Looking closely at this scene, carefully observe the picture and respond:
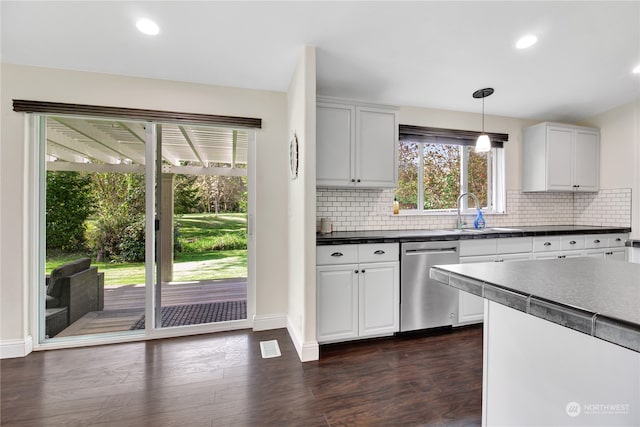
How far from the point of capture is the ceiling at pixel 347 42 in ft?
6.54

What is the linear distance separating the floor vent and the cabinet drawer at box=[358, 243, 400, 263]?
1054 millimetres

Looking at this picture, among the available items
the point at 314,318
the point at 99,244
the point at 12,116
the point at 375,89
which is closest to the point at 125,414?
the point at 314,318

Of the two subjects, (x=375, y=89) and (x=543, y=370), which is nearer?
(x=543, y=370)

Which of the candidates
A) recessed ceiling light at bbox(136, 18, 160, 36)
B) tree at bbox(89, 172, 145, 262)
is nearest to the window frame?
recessed ceiling light at bbox(136, 18, 160, 36)

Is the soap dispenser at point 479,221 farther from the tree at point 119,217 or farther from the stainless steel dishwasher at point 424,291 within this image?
the tree at point 119,217

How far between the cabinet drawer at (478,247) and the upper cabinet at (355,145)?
3.07ft

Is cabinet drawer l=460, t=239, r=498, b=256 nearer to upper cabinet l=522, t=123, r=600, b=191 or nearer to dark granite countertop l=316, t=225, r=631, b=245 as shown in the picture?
dark granite countertop l=316, t=225, r=631, b=245

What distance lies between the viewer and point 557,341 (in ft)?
3.21

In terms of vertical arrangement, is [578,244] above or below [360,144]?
below

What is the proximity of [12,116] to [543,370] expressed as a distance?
3855mm

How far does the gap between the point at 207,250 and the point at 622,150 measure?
5.18m

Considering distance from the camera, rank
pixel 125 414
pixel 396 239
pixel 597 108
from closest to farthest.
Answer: pixel 125 414
pixel 396 239
pixel 597 108

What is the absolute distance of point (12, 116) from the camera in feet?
7.86

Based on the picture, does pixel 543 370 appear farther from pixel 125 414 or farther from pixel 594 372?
pixel 125 414
